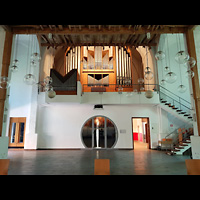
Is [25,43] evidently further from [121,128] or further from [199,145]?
[199,145]

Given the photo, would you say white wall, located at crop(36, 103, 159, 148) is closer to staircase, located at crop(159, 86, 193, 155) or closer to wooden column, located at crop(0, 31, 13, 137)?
staircase, located at crop(159, 86, 193, 155)

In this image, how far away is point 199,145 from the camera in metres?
6.73

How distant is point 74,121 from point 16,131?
4.50 meters

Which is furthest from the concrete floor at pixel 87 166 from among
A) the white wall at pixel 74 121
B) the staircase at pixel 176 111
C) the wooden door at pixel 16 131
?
the wooden door at pixel 16 131

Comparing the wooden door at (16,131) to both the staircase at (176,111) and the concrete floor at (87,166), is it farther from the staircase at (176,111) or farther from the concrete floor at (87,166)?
the staircase at (176,111)

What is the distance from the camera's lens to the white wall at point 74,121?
12.6m

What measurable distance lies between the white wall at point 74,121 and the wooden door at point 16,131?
134 centimetres

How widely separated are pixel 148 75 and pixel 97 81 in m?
8.54

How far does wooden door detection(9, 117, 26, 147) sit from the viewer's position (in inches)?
505

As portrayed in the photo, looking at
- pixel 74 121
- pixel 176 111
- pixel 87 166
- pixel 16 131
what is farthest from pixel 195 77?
pixel 16 131

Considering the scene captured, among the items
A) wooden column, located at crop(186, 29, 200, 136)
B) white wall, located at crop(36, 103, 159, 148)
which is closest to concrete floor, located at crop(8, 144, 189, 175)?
wooden column, located at crop(186, 29, 200, 136)
